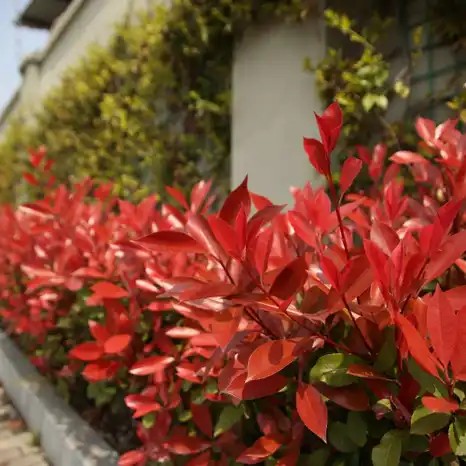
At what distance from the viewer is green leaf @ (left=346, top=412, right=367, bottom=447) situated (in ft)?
3.72

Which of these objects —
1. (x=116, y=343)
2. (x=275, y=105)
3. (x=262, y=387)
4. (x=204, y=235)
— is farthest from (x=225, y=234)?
(x=275, y=105)

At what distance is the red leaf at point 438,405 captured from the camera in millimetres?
857

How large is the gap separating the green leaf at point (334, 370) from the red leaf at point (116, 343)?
95 centimetres

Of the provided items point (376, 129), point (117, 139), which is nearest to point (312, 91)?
point (376, 129)

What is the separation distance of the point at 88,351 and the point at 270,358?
109 centimetres

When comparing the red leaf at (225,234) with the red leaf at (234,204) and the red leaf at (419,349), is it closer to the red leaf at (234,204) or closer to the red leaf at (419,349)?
the red leaf at (234,204)

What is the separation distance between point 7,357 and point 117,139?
2433 millimetres

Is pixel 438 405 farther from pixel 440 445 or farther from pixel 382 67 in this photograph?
pixel 382 67

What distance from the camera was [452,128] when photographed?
177 centimetres

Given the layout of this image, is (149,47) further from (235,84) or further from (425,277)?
(425,277)

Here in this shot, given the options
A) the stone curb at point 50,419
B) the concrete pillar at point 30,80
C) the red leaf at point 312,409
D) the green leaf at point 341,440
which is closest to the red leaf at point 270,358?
the red leaf at point 312,409

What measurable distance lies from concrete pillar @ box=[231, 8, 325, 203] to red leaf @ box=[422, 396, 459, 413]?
8.35 feet

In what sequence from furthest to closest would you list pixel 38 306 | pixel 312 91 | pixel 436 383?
pixel 312 91
pixel 38 306
pixel 436 383

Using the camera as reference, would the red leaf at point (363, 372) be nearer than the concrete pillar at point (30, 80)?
Yes
